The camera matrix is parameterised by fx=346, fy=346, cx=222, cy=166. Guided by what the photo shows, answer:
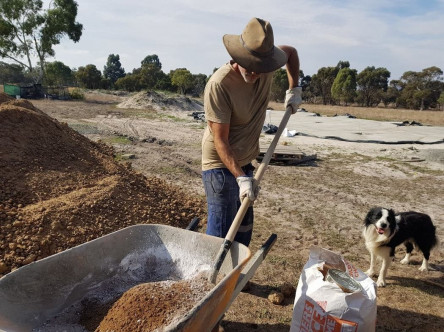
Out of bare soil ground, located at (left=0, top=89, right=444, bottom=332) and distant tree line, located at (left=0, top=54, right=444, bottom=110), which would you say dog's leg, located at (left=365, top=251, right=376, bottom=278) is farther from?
distant tree line, located at (left=0, top=54, right=444, bottom=110)

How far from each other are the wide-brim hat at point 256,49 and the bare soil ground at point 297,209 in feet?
6.56

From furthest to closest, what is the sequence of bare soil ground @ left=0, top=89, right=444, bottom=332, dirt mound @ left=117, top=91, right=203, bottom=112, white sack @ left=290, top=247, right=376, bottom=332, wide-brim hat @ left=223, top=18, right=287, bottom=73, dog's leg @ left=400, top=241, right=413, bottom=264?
dirt mound @ left=117, top=91, right=203, bottom=112 < dog's leg @ left=400, top=241, right=413, bottom=264 < bare soil ground @ left=0, top=89, right=444, bottom=332 < wide-brim hat @ left=223, top=18, right=287, bottom=73 < white sack @ left=290, top=247, right=376, bottom=332

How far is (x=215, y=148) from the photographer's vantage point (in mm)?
2672

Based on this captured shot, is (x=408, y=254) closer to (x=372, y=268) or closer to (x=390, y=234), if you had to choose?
(x=372, y=268)

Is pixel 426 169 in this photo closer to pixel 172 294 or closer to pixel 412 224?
pixel 412 224

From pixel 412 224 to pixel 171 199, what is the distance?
304cm

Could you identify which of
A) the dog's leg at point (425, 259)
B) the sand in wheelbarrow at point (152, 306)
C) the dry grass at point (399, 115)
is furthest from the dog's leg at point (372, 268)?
the dry grass at point (399, 115)

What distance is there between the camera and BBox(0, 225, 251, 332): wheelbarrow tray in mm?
1811

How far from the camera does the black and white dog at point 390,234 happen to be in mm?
3316

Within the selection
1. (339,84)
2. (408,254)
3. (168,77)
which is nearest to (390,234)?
(408,254)

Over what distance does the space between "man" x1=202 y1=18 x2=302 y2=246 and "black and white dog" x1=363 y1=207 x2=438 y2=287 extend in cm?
135

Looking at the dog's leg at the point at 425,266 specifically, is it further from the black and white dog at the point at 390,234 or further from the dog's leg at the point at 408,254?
the dog's leg at the point at 408,254

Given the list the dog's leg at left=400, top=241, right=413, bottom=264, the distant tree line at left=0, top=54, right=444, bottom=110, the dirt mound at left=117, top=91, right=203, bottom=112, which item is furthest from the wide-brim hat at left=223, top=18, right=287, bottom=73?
the distant tree line at left=0, top=54, right=444, bottom=110

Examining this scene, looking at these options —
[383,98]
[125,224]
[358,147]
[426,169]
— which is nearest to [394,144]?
[358,147]
